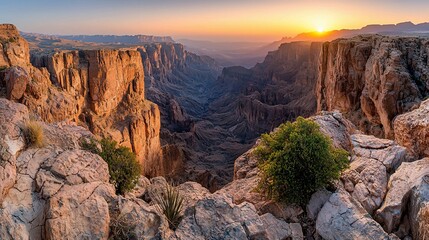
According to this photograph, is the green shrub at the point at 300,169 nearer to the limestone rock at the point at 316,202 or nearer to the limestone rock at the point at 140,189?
the limestone rock at the point at 316,202

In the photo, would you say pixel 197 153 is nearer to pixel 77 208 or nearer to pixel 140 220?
pixel 140 220

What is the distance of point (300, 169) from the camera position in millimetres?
9758

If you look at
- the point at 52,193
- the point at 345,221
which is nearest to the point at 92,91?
the point at 52,193

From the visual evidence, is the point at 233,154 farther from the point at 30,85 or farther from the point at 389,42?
the point at 30,85

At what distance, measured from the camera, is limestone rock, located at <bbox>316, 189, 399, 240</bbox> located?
795cm

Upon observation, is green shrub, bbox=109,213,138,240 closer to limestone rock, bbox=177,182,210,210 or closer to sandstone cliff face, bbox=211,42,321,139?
limestone rock, bbox=177,182,210,210

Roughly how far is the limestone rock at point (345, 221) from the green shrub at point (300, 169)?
0.73 meters

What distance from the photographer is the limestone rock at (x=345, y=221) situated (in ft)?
Result: 26.1

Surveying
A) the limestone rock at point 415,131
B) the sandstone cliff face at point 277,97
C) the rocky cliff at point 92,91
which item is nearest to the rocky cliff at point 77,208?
the limestone rock at point 415,131

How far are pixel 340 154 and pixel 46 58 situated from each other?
39.9m

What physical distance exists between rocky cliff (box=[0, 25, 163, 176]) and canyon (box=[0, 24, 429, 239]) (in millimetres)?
166

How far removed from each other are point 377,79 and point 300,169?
2786 centimetres

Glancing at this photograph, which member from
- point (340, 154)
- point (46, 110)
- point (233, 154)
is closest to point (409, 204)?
point (340, 154)

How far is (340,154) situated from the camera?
34.7 feet
